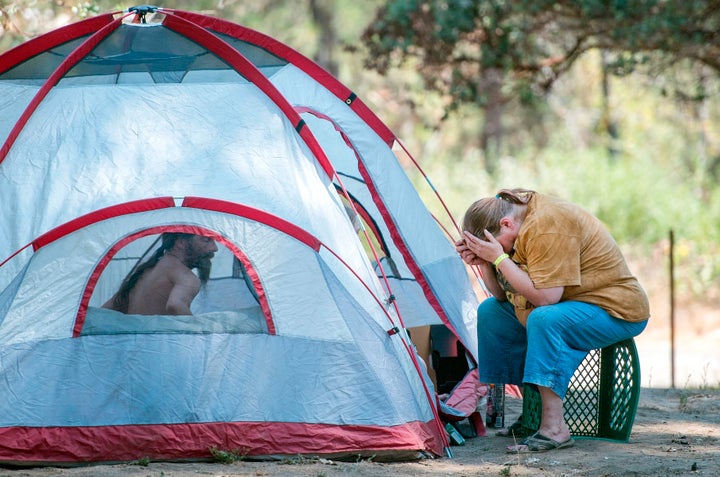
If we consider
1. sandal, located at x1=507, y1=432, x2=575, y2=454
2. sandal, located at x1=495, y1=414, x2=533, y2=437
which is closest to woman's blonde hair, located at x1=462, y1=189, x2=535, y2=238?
sandal, located at x1=507, y1=432, x2=575, y2=454

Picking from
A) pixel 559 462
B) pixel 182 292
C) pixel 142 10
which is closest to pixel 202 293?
pixel 182 292

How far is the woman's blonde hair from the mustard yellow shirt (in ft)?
0.24

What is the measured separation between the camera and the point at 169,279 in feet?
13.1

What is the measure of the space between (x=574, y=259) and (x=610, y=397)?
802 millimetres

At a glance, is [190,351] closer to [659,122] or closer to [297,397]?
[297,397]

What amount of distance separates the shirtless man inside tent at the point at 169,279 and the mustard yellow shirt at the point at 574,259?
55.2 inches

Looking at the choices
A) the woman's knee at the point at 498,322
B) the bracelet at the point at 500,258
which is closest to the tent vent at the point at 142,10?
the bracelet at the point at 500,258

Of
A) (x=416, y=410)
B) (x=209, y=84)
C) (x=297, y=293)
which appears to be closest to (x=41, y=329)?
(x=297, y=293)

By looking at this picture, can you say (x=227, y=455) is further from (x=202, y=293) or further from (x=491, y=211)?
(x=491, y=211)

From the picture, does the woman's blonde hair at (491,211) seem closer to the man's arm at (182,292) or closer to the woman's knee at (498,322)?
the woman's knee at (498,322)

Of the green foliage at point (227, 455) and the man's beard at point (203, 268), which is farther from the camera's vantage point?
the man's beard at point (203, 268)

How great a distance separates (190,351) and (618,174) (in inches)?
418

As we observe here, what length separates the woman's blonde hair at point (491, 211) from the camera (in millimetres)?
3992

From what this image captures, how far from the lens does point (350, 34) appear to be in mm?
18219
